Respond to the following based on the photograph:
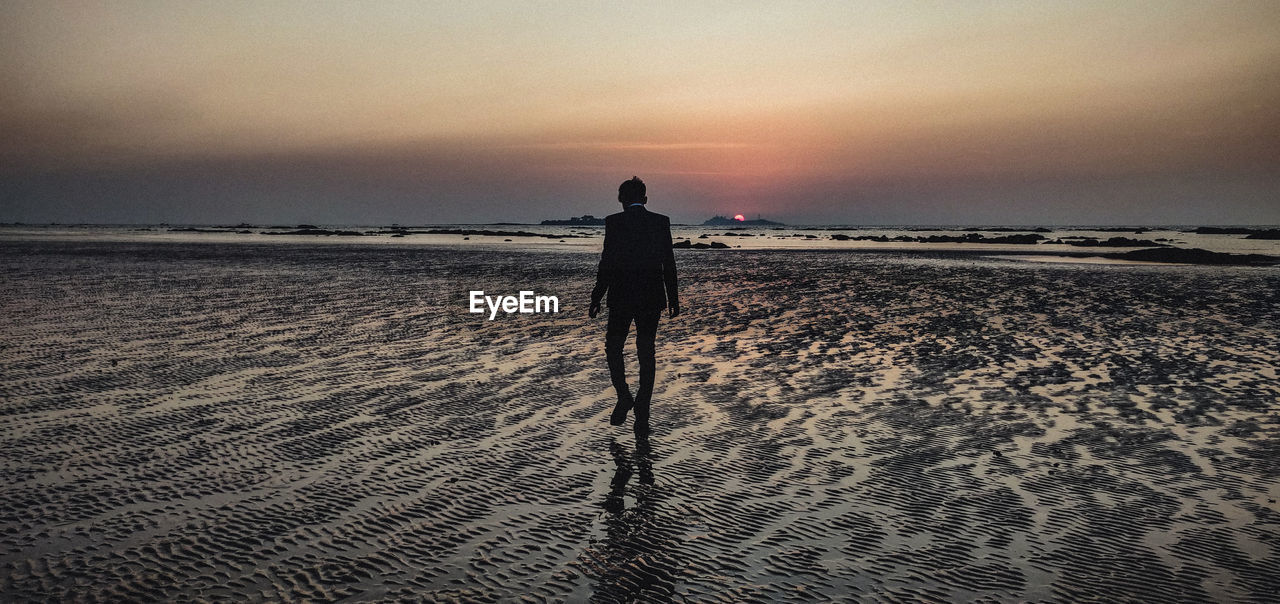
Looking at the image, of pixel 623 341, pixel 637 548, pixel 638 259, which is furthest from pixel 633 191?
pixel 637 548

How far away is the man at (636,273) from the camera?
779 cm

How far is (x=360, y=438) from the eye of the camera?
7184mm

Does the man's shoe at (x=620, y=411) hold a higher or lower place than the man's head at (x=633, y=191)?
lower

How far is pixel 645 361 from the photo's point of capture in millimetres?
7906

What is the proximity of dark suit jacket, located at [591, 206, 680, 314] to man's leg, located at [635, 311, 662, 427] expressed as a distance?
5.0 inches

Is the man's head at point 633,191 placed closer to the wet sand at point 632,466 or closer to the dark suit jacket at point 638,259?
the dark suit jacket at point 638,259

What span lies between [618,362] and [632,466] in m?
1.73

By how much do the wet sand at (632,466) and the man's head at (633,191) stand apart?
7.75 feet

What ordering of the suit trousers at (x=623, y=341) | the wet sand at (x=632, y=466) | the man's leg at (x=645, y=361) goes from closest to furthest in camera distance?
the wet sand at (x=632, y=466), the man's leg at (x=645, y=361), the suit trousers at (x=623, y=341)

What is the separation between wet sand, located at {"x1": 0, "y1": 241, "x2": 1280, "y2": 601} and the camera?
4.31 meters

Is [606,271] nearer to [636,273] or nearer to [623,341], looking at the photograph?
[636,273]

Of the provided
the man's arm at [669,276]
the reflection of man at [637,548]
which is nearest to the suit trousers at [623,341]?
the man's arm at [669,276]

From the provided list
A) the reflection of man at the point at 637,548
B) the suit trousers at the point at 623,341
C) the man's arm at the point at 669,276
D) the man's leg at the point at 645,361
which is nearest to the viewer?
the reflection of man at the point at 637,548

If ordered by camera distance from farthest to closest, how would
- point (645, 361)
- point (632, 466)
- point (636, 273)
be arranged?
point (645, 361) < point (636, 273) < point (632, 466)
